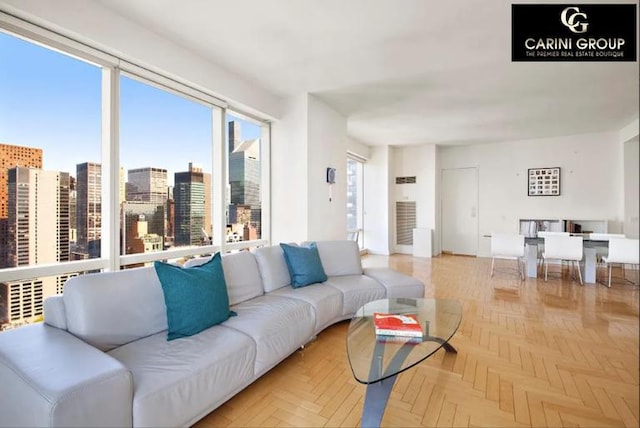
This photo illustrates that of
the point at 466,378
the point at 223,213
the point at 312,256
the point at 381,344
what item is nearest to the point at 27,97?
the point at 223,213

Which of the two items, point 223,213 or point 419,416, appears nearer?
point 419,416

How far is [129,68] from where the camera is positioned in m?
2.55

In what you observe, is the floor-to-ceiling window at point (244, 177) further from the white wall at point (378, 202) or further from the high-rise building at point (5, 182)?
the white wall at point (378, 202)

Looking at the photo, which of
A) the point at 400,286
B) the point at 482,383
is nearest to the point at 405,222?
the point at 400,286

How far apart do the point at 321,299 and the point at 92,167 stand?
6.80 feet

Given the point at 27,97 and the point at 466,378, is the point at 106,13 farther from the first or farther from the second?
the point at 466,378

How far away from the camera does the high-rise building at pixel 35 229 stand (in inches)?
79.7

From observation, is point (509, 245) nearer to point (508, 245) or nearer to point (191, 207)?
point (508, 245)

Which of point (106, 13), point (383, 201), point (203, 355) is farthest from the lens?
point (383, 201)

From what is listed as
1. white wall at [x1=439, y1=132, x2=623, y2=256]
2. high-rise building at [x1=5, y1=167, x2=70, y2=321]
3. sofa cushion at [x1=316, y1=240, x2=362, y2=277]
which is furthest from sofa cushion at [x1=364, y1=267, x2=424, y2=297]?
white wall at [x1=439, y1=132, x2=623, y2=256]

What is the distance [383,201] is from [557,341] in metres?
4.75

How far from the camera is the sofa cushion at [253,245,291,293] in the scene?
8.75 feet

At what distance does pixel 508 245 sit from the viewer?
472 cm

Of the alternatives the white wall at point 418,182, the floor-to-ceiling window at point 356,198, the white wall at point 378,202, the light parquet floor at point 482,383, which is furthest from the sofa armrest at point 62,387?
the white wall at point 418,182
